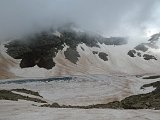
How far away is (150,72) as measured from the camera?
7367 inches

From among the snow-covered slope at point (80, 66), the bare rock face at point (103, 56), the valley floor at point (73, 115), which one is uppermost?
A: the bare rock face at point (103, 56)

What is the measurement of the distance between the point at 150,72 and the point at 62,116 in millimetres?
162448

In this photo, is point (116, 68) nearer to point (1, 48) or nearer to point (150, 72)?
point (150, 72)

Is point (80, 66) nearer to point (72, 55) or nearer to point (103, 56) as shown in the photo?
point (72, 55)

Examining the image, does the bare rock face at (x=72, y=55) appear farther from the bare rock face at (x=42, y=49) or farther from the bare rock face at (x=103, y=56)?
the bare rock face at (x=103, y=56)

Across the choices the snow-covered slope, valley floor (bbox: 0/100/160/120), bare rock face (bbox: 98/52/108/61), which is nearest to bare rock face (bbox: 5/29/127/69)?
bare rock face (bbox: 98/52/108/61)

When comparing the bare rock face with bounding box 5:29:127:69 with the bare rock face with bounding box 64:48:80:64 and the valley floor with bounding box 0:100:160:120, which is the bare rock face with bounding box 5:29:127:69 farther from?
the valley floor with bounding box 0:100:160:120

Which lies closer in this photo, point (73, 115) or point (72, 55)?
point (73, 115)

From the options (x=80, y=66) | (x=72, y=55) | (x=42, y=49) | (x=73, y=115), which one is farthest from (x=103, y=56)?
(x=73, y=115)

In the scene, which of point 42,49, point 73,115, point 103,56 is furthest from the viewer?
point 103,56

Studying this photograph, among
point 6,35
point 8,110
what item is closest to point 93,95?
point 8,110

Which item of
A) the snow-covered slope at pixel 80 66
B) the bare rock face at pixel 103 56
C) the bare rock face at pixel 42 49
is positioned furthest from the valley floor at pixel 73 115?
the bare rock face at pixel 103 56

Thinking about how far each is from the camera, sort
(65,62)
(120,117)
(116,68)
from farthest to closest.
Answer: (116,68) → (65,62) → (120,117)

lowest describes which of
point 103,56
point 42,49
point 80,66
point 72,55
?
point 80,66
